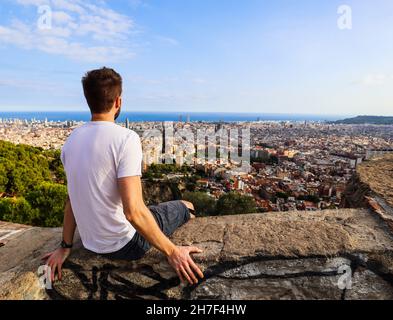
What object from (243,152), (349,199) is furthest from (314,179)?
(349,199)

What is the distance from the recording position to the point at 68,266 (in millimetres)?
1378

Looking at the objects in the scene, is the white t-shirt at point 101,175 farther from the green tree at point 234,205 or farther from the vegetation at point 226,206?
the green tree at point 234,205

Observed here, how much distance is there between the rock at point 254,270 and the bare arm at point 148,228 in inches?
2.4

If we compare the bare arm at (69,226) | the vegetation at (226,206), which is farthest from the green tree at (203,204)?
the bare arm at (69,226)

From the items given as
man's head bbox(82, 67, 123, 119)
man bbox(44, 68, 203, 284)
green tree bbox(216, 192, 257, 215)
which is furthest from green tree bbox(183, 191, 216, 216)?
man's head bbox(82, 67, 123, 119)

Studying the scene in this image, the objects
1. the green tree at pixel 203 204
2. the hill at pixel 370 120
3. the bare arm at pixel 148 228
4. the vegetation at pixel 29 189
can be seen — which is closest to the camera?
the bare arm at pixel 148 228

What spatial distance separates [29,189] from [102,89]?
14.1 m

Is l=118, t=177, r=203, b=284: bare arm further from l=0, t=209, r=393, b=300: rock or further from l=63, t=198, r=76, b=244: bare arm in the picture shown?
l=63, t=198, r=76, b=244: bare arm

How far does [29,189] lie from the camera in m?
13.5

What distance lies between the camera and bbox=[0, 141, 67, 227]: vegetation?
26.1 feet

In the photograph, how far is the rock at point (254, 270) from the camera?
4.04ft

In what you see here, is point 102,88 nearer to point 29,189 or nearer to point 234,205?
point 234,205
